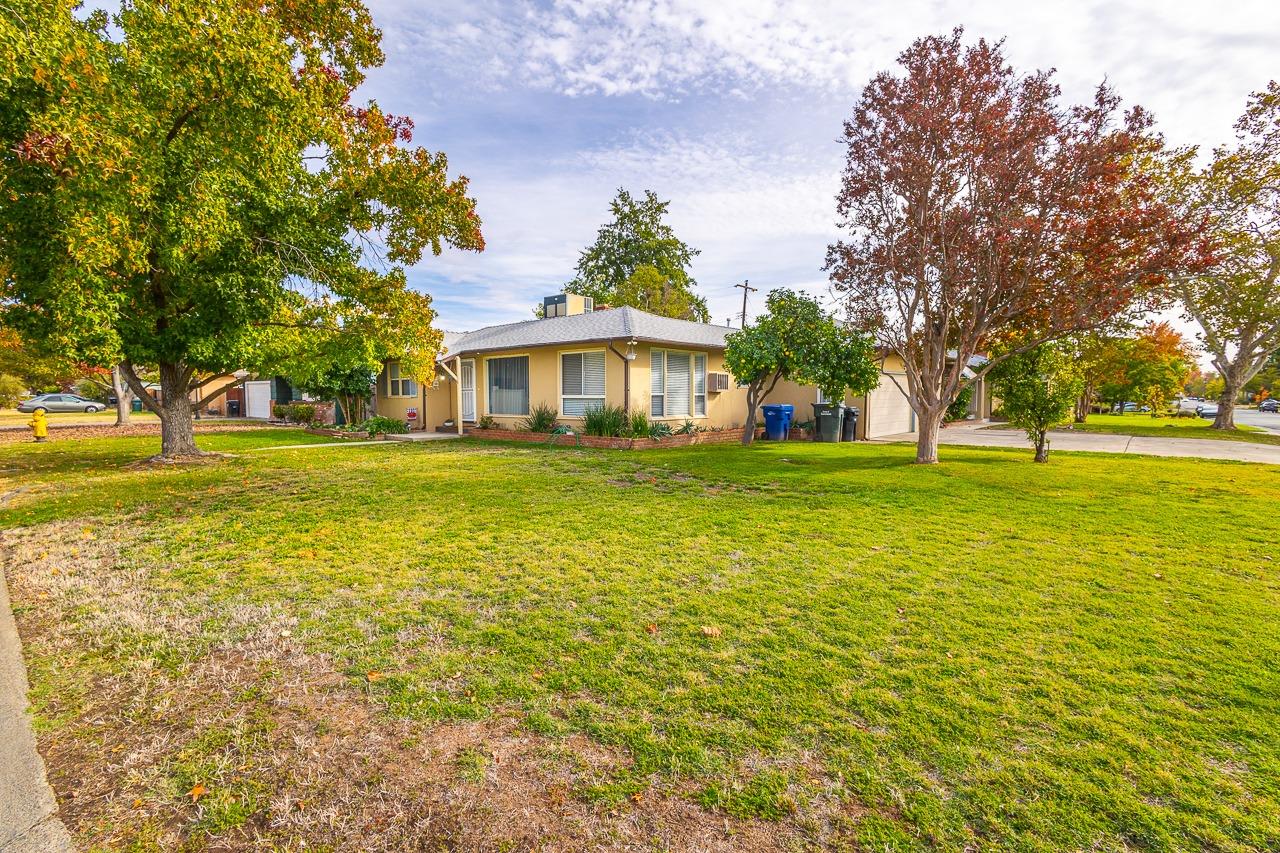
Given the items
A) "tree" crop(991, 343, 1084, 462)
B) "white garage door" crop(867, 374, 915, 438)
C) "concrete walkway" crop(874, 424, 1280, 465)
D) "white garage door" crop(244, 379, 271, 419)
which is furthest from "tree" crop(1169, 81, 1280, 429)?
"white garage door" crop(244, 379, 271, 419)

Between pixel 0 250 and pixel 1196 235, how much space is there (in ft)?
62.1

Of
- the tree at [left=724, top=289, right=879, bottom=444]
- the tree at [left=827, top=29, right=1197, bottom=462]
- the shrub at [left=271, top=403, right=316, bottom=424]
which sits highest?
the tree at [left=827, top=29, right=1197, bottom=462]

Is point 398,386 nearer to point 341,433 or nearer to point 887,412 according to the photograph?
point 341,433

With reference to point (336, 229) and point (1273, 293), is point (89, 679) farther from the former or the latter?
point (1273, 293)

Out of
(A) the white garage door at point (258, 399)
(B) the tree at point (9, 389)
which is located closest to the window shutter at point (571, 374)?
(A) the white garage door at point (258, 399)

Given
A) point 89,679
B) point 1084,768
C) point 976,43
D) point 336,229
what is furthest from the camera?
point 336,229

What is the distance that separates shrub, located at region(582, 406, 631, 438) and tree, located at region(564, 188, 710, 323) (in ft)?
84.0

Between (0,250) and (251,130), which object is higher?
(251,130)

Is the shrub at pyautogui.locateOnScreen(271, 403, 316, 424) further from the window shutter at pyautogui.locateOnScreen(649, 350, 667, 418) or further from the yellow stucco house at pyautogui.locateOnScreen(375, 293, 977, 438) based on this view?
the window shutter at pyautogui.locateOnScreen(649, 350, 667, 418)

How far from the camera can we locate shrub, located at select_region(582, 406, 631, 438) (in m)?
13.9

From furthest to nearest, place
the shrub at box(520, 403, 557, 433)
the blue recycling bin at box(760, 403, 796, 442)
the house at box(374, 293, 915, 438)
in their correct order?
the blue recycling bin at box(760, 403, 796, 442), the shrub at box(520, 403, 557, 433), the house at box(374, 293, 915, 438)

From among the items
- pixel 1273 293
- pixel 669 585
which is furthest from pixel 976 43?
pixel 1273 293

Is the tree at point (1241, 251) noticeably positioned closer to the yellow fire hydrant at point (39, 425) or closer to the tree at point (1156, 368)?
the tree at point (1156, 368)

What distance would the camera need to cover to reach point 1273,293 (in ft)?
64.1
